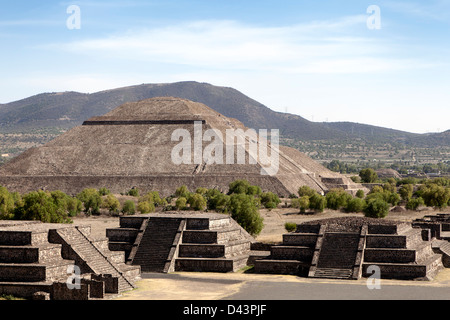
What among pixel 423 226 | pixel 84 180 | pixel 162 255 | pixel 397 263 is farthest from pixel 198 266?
pixel 84 180

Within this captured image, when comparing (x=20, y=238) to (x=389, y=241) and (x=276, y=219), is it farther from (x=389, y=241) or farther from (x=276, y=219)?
(x=276, y=219)

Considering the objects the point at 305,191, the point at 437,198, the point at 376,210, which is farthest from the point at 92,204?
the point at 437,198

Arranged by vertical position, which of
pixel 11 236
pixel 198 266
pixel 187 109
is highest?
pixel 187 109

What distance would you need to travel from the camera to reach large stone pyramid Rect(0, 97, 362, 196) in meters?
128

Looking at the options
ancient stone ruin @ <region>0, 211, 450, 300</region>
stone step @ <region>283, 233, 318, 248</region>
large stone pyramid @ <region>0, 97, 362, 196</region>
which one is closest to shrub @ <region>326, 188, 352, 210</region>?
large stone pyramid @ <region>0, 97, 362, 196</region>

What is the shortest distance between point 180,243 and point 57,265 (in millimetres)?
11682

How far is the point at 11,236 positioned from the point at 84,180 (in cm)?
9199

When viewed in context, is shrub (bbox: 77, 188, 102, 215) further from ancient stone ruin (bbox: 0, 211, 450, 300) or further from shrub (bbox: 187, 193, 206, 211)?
ancient stone ruin (bbox: 0, 211, 450, 300)

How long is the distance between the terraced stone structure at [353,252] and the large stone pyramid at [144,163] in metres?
71.0

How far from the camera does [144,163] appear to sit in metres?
138

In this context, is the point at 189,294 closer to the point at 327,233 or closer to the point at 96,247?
the point at 96,247

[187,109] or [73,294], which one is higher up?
[187,109]

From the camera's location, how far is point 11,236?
134ft

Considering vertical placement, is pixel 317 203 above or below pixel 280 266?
below
